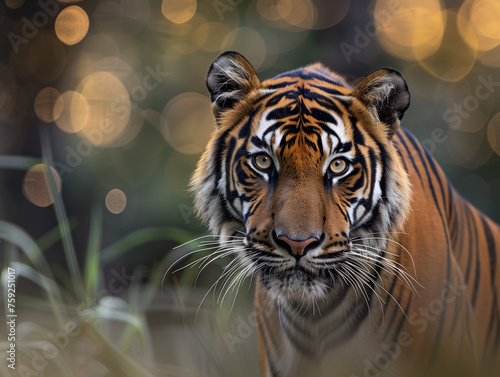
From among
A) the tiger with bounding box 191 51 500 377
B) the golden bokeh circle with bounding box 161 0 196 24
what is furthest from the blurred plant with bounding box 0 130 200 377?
the golden bokeh circle with bounding box 161 0 196 24

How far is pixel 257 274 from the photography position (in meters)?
1.80

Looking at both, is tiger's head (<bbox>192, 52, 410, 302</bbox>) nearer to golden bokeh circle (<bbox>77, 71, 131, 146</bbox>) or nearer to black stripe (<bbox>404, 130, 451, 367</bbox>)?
black stripe (<bbox>404, 130, 451, 367</bbox>)

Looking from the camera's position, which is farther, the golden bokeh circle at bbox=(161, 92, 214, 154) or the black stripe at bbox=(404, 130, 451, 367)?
the golden bokeh circle at bbox=(161, 92, 214, 154)

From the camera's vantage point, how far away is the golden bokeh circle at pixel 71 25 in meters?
5.17

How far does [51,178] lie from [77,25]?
3.78 meters

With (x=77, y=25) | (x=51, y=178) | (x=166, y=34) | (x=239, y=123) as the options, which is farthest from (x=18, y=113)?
(x=239, y=123)

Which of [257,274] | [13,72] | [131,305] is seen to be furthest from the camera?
[13,72]

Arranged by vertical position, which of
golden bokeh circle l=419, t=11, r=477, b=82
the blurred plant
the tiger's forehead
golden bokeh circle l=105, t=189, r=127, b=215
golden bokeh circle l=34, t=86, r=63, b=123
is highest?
golden bokeh circle l=419, t=11, r=477, b=82

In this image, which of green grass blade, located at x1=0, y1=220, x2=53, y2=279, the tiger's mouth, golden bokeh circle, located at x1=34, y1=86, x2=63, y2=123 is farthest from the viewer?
golden bokeh circle, located at x1=34, y1=86, x2=63, y2=123

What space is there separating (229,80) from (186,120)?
3.54m

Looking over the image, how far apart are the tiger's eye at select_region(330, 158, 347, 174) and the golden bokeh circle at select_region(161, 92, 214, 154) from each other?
11.5ft

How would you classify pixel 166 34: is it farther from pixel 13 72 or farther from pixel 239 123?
pixel 239 123

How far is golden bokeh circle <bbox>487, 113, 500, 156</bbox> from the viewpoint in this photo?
16.8 feet

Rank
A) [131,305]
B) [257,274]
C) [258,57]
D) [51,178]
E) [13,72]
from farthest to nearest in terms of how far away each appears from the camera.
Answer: [13,72]
[258,57]
[131,305]
[51,178]
[257,274]
